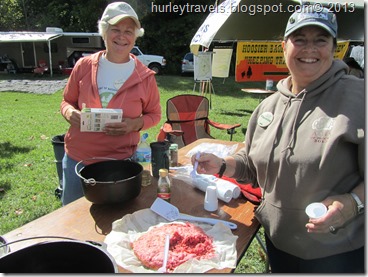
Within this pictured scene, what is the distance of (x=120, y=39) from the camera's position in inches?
85.4

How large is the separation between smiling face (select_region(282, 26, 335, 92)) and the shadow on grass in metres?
5.08

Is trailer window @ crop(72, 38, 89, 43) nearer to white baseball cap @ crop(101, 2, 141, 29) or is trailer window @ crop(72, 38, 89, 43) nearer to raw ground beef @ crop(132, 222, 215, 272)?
white baseball cap @ crop(101, 2, 141, 29)

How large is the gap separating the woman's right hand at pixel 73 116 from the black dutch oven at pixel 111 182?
0.43 meters

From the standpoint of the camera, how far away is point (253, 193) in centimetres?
192

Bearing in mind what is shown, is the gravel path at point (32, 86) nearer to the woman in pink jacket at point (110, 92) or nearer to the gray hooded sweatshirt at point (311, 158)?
A: the woman in pink jacket at point (110, 92)

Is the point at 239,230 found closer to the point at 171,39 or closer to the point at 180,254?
the point at 180,254

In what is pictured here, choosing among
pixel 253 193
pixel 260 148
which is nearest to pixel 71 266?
pixel 260 148

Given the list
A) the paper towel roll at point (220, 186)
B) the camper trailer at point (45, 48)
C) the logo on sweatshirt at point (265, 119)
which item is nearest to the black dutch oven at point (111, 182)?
the paper towel roll at point (220, 186)

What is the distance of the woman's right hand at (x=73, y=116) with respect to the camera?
2098 mm

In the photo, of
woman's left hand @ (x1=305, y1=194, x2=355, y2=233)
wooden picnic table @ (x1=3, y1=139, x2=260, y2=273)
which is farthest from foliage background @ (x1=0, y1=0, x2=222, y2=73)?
woman's left hand @ (x1=305, y1=194, x2=355, y2=233)

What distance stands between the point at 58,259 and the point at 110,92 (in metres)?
1.35

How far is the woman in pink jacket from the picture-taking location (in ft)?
7.02

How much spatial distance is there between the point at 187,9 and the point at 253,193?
72.1 feet

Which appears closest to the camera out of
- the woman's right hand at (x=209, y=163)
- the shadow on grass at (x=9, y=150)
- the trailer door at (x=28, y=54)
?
the woman's right hand at (x=209, y=163)
